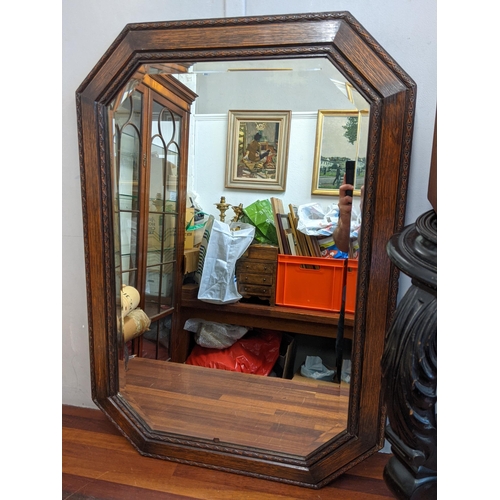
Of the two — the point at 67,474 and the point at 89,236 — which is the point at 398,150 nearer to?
the point at 89,236

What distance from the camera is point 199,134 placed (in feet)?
3.43

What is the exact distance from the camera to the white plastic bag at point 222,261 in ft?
3.38

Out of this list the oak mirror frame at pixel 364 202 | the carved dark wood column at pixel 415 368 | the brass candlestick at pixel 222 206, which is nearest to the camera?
the carved dark wood column at pixel 415 368

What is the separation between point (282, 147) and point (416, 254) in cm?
57

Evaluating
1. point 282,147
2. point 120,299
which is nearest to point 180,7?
point 282,147

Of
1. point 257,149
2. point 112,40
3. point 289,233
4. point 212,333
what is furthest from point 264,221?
point 112,40

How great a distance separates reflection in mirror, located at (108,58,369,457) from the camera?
94 centimetres

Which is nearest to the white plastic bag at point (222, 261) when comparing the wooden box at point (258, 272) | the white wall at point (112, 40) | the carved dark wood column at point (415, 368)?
the wooden box at point (258, 272)

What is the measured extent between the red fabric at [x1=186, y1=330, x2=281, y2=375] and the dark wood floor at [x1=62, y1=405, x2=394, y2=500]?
238 millimetres

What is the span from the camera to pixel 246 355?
106cm

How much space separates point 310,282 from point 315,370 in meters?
0.21

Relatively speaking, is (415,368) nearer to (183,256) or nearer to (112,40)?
(183,256)

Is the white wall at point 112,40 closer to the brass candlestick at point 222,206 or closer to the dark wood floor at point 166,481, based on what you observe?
the dark wood floor at point 166,481

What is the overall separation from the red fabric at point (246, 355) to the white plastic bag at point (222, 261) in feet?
0.38
